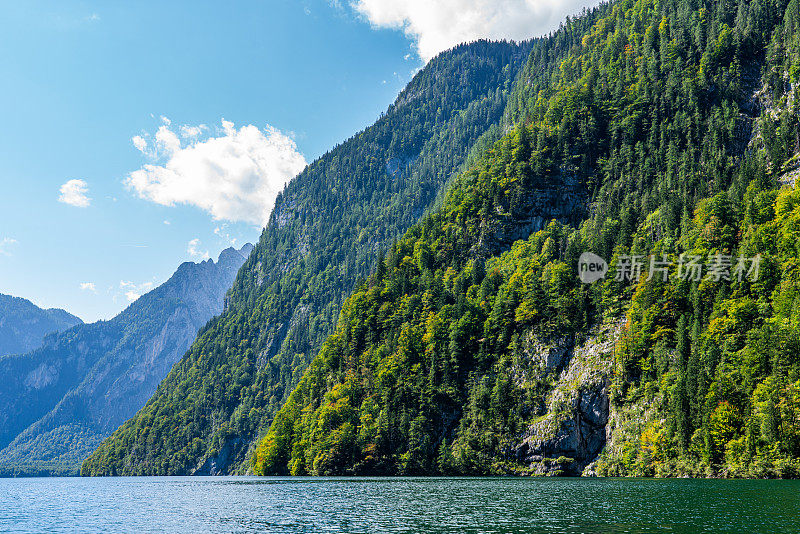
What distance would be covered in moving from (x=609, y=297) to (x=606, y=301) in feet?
3.43

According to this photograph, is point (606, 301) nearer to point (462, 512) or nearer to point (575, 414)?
point (575, 414)

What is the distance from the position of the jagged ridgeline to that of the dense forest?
1.45 ft

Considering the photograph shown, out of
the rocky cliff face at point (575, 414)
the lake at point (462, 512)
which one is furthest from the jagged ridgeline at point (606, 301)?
the lake at point (462, 512)

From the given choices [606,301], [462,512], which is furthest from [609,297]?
[462,512]

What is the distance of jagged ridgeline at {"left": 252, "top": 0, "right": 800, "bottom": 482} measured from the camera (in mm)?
89500

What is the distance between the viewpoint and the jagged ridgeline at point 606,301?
89.5 m

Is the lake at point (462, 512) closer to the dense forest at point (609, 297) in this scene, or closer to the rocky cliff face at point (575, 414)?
the dense forest at point (609, 297)

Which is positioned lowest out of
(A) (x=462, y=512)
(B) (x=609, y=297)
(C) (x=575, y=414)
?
(A) (x=462, y=512)

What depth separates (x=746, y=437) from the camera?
7894 centimetres

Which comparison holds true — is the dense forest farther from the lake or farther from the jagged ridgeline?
the lake

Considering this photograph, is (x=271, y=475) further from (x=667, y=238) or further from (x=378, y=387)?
(x=667, y=238)

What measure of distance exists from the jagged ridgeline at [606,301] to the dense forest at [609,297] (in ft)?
1.45

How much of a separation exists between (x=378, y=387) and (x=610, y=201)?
75.2 m

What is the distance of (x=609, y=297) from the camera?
117438 mm
